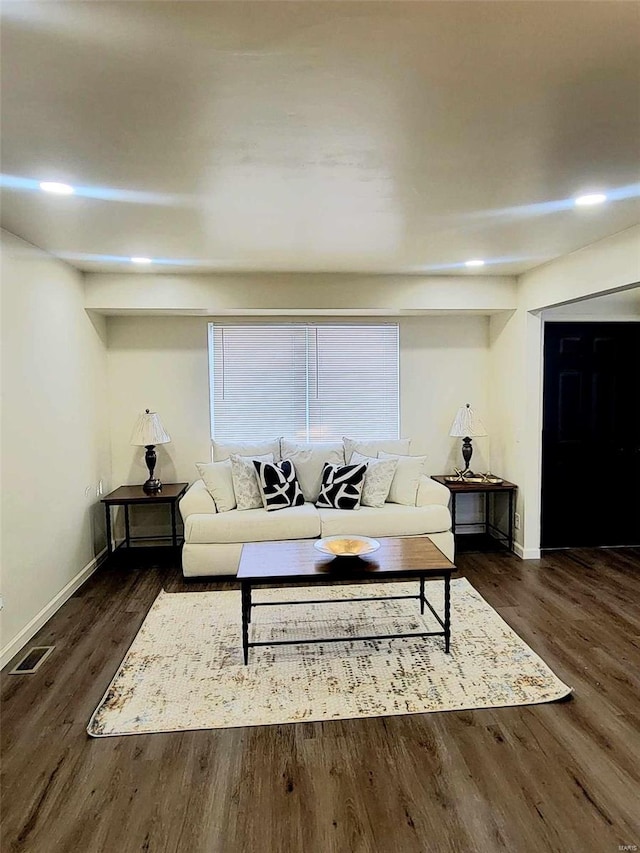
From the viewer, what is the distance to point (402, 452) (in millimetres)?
5129

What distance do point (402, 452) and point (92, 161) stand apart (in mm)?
3661

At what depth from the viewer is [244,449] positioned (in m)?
4.91

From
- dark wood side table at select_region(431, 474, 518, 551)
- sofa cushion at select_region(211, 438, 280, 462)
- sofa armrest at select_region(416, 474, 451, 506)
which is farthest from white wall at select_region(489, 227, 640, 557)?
sofa cushion at select_region(211, 438, 280, 462)

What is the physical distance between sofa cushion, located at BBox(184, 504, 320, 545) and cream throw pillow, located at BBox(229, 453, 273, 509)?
0.59ft

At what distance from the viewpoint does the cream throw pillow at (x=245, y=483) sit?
15.0ft

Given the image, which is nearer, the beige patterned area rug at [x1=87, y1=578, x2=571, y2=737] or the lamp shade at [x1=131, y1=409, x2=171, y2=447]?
the beige patterned area rug at [x1=87, y1=578, x2=571, y2=737]

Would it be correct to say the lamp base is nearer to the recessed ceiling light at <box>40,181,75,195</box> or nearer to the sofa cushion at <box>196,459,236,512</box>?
the sofa cushion at <box>196,459,236,512</box>

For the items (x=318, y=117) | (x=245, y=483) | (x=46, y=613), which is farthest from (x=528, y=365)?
(x=46, y=613)

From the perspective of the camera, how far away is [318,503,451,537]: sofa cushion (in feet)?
14.3

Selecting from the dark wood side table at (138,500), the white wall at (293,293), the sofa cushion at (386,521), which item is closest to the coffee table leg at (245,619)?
the sofa cushion at (386,521)

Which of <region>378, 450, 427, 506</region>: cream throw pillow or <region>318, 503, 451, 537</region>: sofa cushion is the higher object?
<region>378, 450, 427, 506</region>: cream throw pillow

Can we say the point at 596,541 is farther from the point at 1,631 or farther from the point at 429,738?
the point at 1,631

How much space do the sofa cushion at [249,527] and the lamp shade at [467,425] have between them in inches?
66.8

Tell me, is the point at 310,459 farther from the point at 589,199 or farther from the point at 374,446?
the point at 589,199
